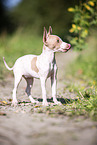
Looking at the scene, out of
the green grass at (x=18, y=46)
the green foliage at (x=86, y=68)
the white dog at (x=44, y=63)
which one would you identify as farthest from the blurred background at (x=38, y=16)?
the white dog at (x=44, y=63)

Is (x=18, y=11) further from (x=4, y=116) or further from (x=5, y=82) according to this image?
(x=4, y=116)

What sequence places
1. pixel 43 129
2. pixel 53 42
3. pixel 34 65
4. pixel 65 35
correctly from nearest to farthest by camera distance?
1. pixel 43 129
2. pixel 53 42
3. pixel 34 65
4. pixel 65 35

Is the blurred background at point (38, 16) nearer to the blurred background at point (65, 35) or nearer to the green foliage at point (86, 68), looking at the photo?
the blurred background at point (65, 35)

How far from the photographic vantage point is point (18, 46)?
8859 mm

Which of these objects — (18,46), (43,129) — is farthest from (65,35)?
(43,129)

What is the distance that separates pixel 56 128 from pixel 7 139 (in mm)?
530

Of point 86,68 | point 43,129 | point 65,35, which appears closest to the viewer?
point 43,129

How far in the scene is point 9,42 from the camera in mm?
9117

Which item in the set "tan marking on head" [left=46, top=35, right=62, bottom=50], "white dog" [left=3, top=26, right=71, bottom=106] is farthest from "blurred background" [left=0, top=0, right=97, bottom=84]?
"tan marking on head" [left=46, top=35, right=62, bottom=50]

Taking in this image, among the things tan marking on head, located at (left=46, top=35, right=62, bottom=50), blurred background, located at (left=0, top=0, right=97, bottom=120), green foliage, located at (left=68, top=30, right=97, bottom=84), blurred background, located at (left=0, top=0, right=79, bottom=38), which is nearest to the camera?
tan marking on head, located at (left=46, top=35, right=62, bottom=50)

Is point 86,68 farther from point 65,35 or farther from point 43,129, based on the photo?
point 43,129

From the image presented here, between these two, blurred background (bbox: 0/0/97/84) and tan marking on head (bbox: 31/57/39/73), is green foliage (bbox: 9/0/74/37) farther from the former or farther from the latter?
tan marking on head (bbox: 31/57/39/73)

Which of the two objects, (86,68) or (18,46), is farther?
(18,46)

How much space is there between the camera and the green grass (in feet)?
24.4
